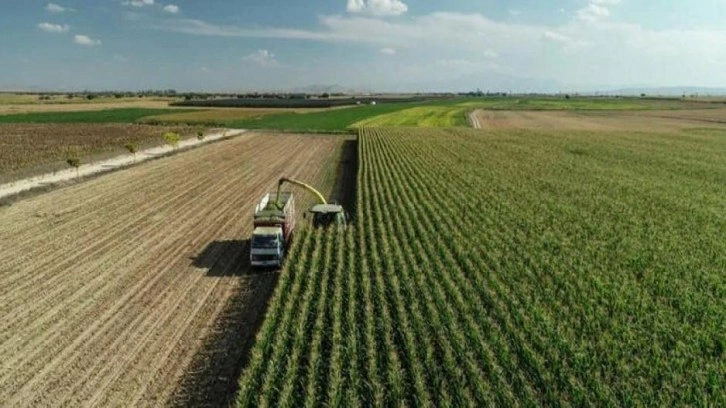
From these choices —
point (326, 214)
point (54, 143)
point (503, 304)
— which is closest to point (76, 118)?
point (54, 143)

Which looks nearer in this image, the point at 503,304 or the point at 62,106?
the point at 503,304

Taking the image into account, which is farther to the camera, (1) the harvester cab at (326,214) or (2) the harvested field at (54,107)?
(2) the harvested field at (54,107)

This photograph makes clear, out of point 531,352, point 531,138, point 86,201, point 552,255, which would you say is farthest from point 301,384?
point 531,138

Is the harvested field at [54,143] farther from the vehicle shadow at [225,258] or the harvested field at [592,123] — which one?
the harvested field at [592,123]

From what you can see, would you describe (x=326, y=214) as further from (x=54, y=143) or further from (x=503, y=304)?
(x=54, y=143)

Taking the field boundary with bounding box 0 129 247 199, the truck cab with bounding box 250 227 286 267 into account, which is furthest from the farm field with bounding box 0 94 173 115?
the truck cab with bounding box 250 227 286 267

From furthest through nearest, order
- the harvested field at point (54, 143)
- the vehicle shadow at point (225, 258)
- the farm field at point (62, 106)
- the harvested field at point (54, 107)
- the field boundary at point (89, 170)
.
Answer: the farm field at point (62, 106)
the harvested field at point (54, 107)
the harvested field at point (54, 143)
the field boundary at point (89, 170)
the vehicle shadow at point (225, 258)

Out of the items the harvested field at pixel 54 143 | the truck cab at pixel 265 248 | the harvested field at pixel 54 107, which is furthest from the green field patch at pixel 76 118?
the truck cab at pixel 265 248
